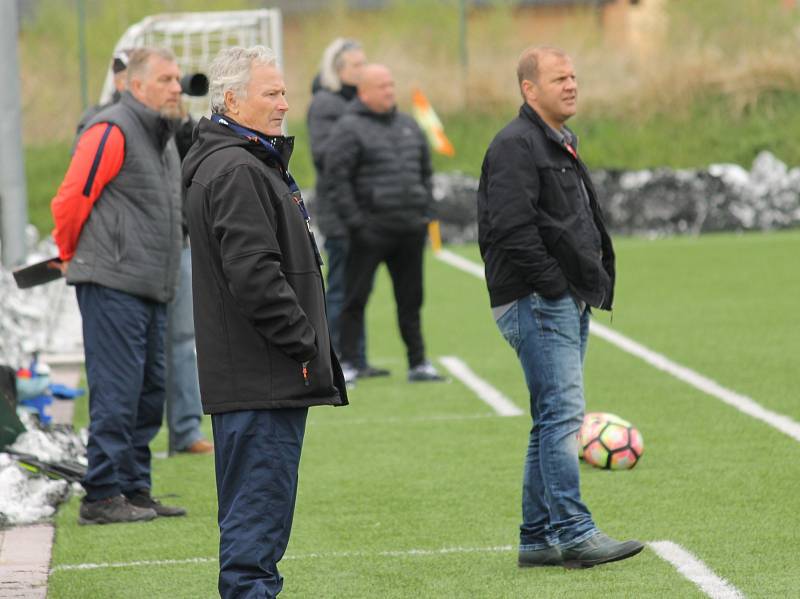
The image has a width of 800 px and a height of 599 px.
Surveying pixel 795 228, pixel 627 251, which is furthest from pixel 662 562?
pixel 795 228

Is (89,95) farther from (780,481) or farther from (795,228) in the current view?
(780,481)

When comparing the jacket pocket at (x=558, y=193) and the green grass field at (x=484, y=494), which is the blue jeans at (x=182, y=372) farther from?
the jacket pocket at (x=558, y=193)

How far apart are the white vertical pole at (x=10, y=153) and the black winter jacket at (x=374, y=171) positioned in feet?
10.1

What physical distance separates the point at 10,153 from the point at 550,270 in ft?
25.7

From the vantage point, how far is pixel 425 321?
14398 millimetres

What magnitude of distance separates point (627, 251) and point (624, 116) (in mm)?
6112

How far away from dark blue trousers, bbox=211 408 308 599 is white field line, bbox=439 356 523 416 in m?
4.89

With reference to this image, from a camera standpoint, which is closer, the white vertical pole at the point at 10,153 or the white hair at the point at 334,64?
the white hair at the point at 334,64

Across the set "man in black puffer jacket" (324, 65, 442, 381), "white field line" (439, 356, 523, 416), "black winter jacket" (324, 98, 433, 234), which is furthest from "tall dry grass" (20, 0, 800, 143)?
"black winter jacket" (324, 98, 433, 234)

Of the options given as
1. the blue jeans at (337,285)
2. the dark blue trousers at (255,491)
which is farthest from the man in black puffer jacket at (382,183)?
the dark blue trousers at (255,491)

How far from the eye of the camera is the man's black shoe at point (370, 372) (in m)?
11.4

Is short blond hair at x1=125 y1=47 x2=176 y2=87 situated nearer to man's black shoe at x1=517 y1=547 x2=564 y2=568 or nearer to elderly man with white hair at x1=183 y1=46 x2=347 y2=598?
elderly man with white hair at x1=183 y1=46 x2=347 y2=598

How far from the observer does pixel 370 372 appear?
11.5 m

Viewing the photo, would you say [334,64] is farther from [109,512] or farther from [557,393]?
[557,393]
